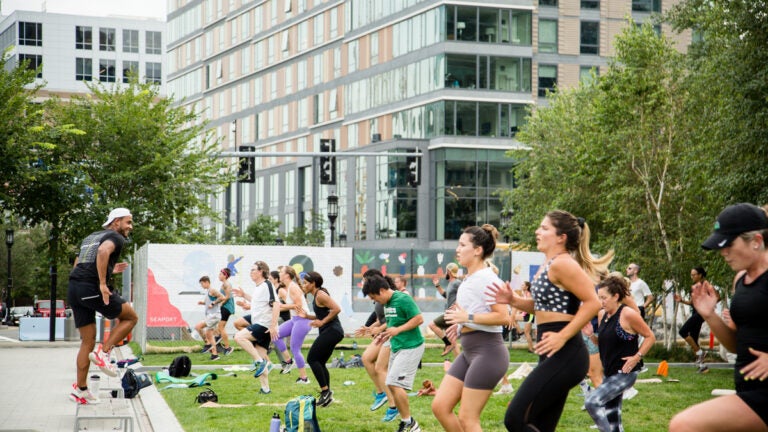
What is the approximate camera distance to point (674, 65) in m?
26.8

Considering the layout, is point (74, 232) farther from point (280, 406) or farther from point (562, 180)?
point (280, 406)

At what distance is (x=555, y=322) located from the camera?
705 centimetres

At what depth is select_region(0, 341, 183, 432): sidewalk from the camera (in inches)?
492

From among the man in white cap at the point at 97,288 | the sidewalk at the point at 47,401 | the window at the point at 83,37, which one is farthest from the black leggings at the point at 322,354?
the window at the point at 83,37

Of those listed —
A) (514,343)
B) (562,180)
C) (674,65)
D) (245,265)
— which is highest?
(674,65)

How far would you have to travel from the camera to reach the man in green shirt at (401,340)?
37.3ft

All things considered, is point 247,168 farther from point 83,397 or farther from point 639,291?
point 83,397

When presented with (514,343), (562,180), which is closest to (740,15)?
(514,343)

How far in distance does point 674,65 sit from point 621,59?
171 centimetres

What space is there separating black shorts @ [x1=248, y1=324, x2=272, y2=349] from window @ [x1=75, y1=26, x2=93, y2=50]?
10879 centimetres

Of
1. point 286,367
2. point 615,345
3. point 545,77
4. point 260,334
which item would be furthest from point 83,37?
point 615,345

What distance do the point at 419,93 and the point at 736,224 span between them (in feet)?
216

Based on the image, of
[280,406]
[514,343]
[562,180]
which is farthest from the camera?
[562,180]

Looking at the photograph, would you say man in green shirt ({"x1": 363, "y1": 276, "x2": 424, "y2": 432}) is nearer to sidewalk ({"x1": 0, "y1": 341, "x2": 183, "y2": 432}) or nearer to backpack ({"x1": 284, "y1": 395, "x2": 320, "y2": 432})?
backpack ({"x1": 284, "y1": 395, "x2": 320, "y2": 432})
